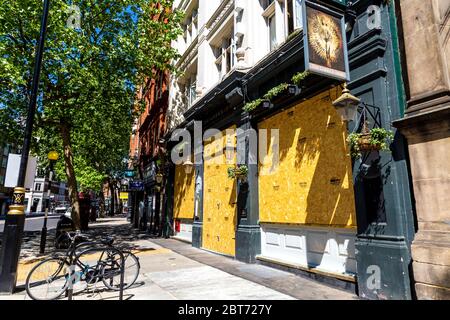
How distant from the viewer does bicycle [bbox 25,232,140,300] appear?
5683 millimetres

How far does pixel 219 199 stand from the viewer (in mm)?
11633

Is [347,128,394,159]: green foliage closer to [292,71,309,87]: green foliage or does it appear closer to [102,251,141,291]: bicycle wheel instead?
[292,71,309,87]: green foliage

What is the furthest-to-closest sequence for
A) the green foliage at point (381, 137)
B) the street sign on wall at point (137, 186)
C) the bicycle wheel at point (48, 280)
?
1. the street sign on wall at point (137, 186)
2. the bicycle wheel at point (48, 280)
3. the green foliage at point (381, 137)

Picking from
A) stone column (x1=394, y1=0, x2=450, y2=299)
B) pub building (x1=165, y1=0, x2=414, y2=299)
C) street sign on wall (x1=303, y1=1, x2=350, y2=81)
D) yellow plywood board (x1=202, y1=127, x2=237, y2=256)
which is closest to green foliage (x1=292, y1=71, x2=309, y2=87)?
pub building (x1=165, y1=0, x2=414, y2=299)

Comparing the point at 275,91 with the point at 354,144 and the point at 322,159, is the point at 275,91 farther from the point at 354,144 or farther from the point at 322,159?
the point at 354,144

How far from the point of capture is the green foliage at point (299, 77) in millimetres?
7301

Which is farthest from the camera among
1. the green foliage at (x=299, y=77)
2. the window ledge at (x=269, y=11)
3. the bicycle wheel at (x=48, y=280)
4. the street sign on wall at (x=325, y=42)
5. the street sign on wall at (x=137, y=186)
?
the street sign on wall at (x=137, y=186)

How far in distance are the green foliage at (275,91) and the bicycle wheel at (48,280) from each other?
249 inches

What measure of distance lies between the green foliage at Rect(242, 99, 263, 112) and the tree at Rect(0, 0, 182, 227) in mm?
5787

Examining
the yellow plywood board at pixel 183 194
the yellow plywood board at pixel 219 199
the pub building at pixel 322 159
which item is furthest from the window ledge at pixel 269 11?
the yellow plywood board at pixel 183 194

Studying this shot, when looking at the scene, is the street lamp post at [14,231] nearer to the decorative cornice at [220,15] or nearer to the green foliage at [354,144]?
the green foliage at [354,144]

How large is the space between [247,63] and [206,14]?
5.47 metres
